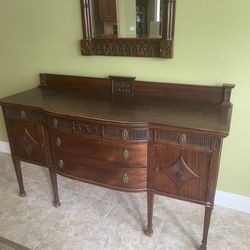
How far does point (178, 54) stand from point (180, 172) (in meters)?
0.77

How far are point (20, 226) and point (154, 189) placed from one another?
3.37 feet

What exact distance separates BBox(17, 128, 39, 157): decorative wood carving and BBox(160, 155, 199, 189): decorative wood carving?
0.93 meters

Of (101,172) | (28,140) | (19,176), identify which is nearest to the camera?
(101,172)

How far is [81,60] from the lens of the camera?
79.0 inches

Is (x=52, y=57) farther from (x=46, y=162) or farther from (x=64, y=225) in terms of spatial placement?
(x=64, y=225)

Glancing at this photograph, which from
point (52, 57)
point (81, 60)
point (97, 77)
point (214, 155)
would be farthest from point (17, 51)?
point (214, 155)

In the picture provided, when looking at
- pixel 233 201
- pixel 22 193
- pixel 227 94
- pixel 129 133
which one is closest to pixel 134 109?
pixel 129 133

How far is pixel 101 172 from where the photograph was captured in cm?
162

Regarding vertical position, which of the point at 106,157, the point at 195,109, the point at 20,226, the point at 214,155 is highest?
the point at 195,109

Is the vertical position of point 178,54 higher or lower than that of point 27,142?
higher

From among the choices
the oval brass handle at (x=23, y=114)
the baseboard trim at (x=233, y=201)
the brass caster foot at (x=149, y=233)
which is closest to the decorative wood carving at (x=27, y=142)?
the oval brass handle at (x=23, y=114)

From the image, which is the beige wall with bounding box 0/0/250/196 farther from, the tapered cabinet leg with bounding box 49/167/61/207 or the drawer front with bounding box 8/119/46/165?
the tapered cabinet leg with bounding box 49/167/61/207

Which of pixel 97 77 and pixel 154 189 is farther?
pixel 97 77

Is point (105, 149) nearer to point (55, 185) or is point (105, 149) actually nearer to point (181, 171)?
point (181, 171)
